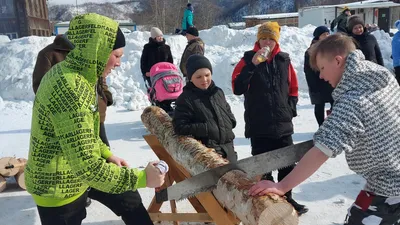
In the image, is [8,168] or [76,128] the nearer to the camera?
[76,128]

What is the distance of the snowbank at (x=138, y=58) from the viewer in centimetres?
1051

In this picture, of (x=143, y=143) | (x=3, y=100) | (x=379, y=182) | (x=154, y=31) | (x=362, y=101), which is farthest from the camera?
(x=3, y=100)

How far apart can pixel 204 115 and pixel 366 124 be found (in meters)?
1.58

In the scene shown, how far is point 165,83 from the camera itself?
664cm

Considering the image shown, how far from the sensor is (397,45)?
6.56 m

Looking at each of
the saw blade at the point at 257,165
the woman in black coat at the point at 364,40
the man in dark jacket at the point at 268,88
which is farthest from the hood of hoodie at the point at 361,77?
the woman in black coat at the point at 364,40

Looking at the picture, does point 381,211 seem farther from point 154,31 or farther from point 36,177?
point 154,31

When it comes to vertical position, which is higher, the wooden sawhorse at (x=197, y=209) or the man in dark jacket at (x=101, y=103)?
the man in dark jacket at (x=101, y=103)

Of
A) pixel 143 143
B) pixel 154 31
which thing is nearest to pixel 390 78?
pixel 143 143

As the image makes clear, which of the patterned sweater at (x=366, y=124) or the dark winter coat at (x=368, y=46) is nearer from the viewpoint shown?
the patterned sweater at (x=366, y=124)

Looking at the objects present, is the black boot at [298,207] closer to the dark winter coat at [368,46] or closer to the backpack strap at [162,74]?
the dark winter coat at [368,46]

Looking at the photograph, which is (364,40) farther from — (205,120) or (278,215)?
(278,215)

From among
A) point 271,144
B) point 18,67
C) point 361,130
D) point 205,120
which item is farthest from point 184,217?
point 18,67

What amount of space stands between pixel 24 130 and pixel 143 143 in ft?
8.96
